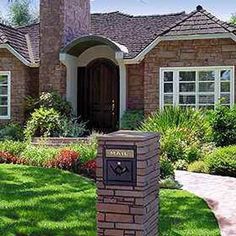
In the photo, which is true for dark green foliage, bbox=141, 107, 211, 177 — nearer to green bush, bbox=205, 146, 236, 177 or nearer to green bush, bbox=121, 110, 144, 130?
green bush, bbox=205, 146, 236, 177

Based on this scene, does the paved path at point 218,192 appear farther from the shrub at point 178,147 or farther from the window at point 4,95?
the window at point 4,95

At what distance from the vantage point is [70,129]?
58.6ft

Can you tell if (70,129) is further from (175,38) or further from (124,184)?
(124,184)

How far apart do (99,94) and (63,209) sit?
1252cm

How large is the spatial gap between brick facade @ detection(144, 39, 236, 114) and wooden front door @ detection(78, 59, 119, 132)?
2.33 meters

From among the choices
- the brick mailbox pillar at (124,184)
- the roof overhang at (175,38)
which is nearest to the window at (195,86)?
the roof overhang at (175,38)

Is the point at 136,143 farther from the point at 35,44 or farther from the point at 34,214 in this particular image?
the point at 35,44

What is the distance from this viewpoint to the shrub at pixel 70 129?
1773 cm

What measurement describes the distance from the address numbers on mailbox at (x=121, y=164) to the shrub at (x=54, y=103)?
1314cm

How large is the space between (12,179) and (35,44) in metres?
12.0

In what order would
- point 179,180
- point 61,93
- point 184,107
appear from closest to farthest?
point 179,180 < point 184,107 < point 61,93

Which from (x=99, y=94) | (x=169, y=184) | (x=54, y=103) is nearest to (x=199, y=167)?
(x=169, y=184)

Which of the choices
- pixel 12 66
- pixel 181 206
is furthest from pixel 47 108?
pixel 181 206

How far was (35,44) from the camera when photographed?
21.4 metres
